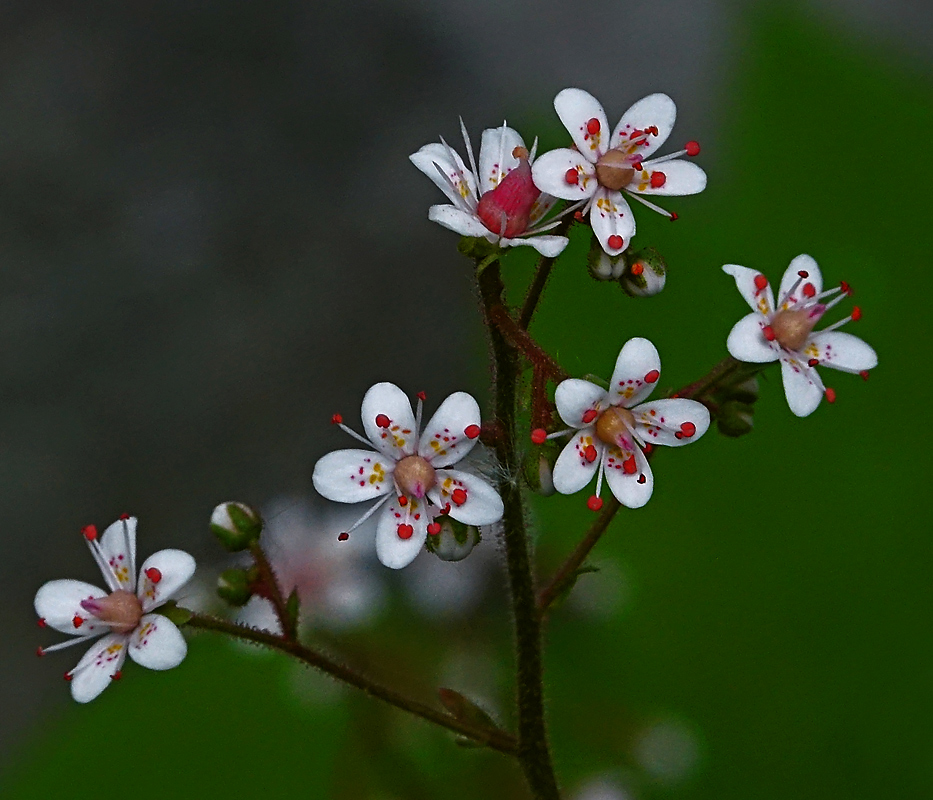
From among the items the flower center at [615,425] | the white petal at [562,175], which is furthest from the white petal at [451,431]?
the white petal at [562,175]

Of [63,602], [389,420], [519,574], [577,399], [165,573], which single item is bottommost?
[63,602]

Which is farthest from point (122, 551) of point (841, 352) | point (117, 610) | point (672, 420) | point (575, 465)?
point (841, 352)

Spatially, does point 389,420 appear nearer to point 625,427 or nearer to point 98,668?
point 625,427

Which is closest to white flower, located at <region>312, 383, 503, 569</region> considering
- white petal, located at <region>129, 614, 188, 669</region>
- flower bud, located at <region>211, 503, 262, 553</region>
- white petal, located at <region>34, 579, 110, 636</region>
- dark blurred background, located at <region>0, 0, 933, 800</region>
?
flower bud, located at <region>211, 503, 262, 553</region>

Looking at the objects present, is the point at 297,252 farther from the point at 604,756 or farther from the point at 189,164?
the point at 604,756

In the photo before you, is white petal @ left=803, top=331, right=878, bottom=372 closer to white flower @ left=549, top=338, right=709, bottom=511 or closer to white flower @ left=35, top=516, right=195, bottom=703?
white flower @ left=549, top=338, right=709, bottom=511

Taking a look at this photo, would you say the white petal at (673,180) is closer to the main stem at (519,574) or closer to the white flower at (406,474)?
the main stem at (519,574)
